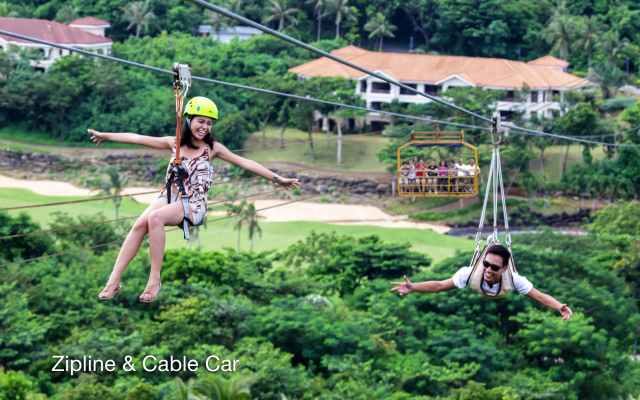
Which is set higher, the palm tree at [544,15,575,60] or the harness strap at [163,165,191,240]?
the palm tree at [544,15,575,60]

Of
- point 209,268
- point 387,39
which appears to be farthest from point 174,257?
point 387,39

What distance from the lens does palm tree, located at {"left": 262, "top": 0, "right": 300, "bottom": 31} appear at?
191 ft

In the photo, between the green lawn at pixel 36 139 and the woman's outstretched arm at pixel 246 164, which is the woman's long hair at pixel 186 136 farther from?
the green lawn at pixel 36 139

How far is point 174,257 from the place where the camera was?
1167 inches

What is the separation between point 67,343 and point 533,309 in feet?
48.2

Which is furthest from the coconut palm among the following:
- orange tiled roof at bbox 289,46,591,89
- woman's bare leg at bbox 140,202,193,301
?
woman's bare leg at bbox 140,202,193,301

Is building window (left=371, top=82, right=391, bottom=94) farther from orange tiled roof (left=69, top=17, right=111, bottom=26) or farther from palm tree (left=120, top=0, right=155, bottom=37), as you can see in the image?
orange tiled roof (left=69, top=17, right=111, bottom=26)

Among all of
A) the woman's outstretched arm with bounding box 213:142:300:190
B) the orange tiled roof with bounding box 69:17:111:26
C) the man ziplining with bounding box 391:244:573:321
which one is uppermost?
the orange tiled roof with bounding box 69:17:111:26

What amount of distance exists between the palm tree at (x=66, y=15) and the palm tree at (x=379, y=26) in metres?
21.2

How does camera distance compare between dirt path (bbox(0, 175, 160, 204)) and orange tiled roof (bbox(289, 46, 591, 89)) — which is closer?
dirt path (bbox(0, 175, 160, 204))

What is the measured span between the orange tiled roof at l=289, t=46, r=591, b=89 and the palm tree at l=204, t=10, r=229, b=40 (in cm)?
1049

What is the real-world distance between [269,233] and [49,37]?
22.6m

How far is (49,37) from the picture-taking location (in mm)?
52219

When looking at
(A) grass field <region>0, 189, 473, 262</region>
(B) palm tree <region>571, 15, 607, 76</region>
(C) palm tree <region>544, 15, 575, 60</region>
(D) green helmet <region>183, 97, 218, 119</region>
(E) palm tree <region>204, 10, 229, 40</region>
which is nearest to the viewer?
(D) green helmet <region>183, 97, 218, 119</region>
